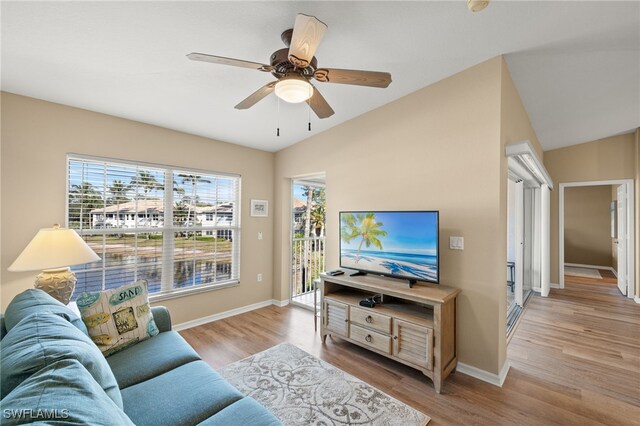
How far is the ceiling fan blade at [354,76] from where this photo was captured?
1.67 meters

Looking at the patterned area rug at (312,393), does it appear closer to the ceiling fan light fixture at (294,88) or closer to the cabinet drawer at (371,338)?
the cabinet drawer at (371,338)

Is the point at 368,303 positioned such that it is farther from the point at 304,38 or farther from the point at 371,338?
the point at 304,38

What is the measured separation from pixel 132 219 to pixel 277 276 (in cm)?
217

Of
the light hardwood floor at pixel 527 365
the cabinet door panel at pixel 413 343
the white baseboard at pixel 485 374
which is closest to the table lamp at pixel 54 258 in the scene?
the light hardwood floor at pixel 527 365

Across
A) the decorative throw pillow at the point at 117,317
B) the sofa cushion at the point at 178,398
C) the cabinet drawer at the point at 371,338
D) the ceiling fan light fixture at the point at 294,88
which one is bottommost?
the cabinet drawer at the point at 371,338

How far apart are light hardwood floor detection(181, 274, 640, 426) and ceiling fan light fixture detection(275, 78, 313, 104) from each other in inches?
92.7

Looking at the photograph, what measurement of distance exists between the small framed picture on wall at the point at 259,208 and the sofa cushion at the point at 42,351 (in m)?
2.90

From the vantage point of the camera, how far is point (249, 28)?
5.69 feet

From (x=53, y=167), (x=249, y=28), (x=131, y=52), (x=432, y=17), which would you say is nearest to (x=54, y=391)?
(x=249, y=28)

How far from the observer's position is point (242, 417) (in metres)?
1.25

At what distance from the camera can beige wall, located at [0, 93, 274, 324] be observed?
2.32 metres

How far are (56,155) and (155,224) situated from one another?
1.12m

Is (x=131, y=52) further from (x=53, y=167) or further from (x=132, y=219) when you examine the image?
(x=132, y=219)

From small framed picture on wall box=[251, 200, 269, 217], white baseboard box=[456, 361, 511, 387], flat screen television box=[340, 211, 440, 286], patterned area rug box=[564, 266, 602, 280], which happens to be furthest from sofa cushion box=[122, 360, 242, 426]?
patterned area rug box=[564, 266, 602, 280]
